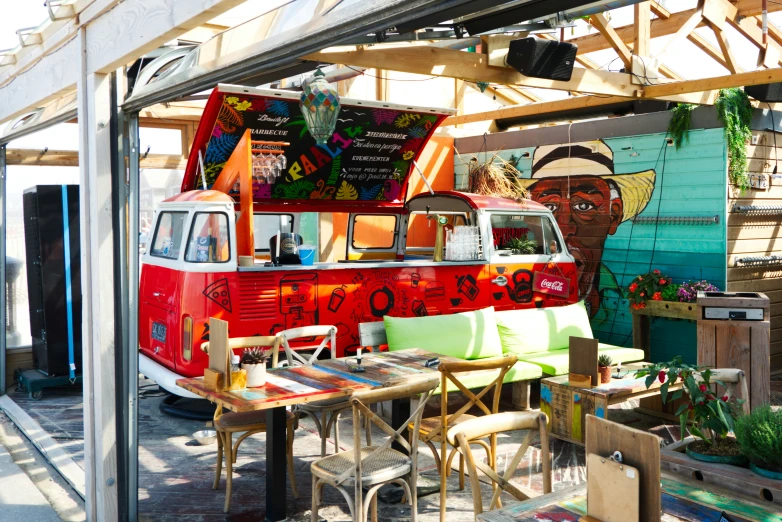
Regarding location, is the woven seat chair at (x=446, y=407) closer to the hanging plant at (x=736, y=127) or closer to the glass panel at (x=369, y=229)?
the hanging plant at (x=736, y=127)

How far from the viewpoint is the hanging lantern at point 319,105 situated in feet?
17.9

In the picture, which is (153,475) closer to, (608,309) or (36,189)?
(36,189)

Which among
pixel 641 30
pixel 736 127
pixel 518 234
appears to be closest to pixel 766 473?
pixel 518 234

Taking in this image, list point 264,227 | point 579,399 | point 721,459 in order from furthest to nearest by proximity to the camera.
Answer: point 264,227 < point 579,399 < point 721,459

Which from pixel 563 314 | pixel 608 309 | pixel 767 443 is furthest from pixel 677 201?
pixel 767 443

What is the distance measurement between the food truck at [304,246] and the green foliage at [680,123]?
5.52ft

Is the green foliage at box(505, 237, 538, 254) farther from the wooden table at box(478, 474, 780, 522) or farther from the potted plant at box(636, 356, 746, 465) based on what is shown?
the wooden table at box(478, 474, 780, 522)

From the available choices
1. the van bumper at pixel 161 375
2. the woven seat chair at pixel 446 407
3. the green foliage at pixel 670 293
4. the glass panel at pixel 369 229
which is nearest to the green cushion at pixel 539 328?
the green foliage at pixel 670 293

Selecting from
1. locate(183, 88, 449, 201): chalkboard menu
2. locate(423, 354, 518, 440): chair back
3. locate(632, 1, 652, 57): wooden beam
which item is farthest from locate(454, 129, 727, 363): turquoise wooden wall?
locate(423, 354, 518, 440): chair back

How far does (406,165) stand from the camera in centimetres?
796

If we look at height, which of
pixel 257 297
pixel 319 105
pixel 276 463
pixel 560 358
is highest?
pixel 319 105

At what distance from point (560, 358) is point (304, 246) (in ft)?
8.06

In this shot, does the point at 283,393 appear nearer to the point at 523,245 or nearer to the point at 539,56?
the point at 539,56

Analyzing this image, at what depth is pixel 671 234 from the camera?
27.4 feet
